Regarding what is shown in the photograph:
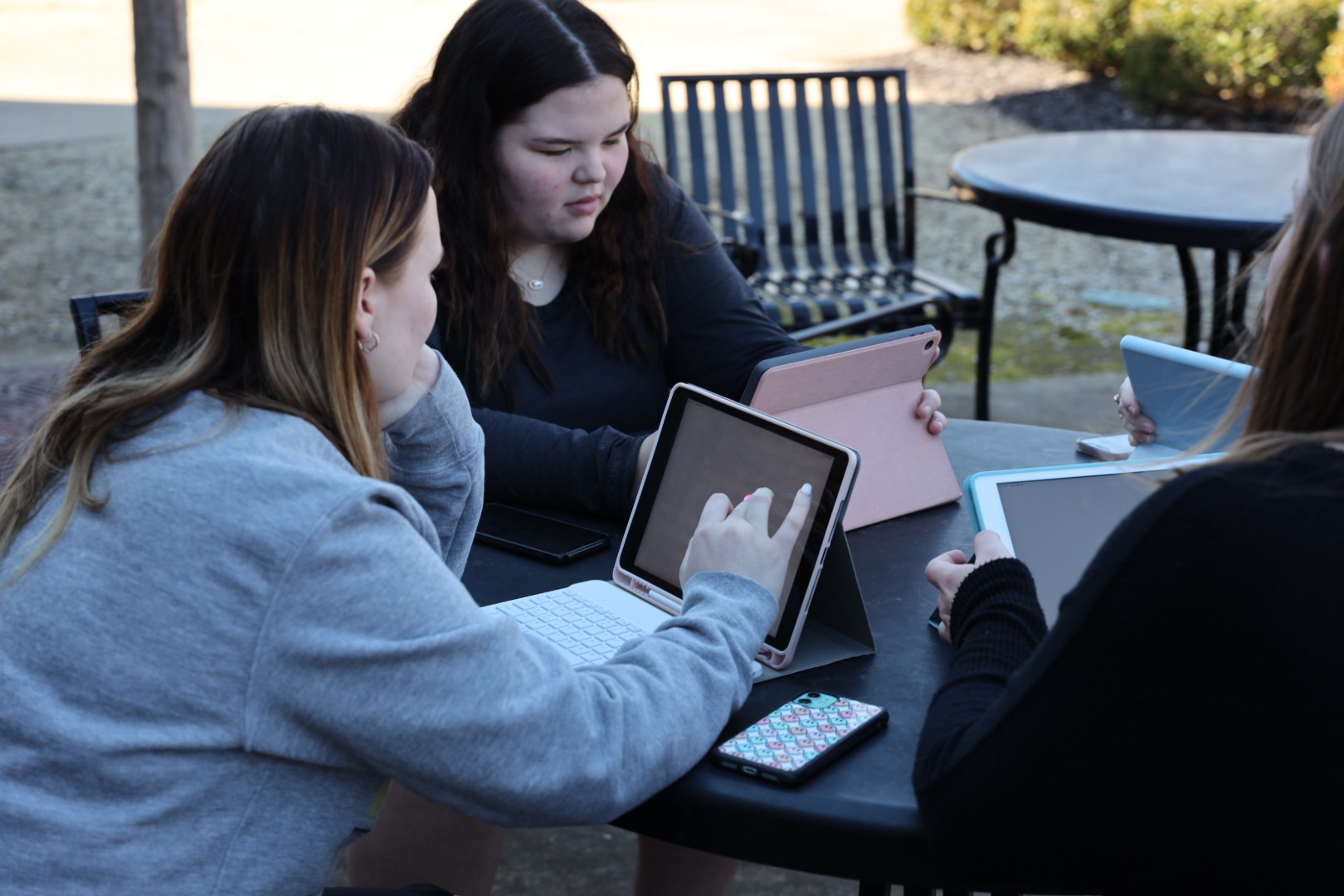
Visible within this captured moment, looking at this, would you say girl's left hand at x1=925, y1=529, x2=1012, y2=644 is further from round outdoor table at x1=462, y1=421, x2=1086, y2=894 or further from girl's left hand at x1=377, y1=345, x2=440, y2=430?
girl's left hand at x1=377, y1=345, x2=440, y2=430

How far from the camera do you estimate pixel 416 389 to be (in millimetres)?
1751

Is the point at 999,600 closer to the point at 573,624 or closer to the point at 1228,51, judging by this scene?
the point at 573,624

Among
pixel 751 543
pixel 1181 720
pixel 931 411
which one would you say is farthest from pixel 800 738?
pixel 931 411

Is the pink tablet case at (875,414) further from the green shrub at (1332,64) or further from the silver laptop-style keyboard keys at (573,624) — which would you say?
the green shrub at (1332,64)

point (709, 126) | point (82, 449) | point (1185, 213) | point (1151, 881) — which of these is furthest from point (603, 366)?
point (709, 126)

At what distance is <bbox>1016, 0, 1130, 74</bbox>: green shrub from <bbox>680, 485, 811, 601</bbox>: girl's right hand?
11061 mm

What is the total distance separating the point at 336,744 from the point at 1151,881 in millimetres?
729

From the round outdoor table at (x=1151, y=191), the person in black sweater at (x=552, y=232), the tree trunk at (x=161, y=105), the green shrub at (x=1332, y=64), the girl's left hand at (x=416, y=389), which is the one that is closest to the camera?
the girl's left hand at (x=416, y=389)

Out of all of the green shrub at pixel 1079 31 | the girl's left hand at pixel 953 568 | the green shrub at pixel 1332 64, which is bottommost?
the girl's left hand at pixel 953 568

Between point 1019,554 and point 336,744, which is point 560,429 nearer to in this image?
point 1019,554

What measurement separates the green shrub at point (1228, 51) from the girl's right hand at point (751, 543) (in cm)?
999

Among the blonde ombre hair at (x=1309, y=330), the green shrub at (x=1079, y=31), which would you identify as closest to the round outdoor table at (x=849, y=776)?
the blonde ombre hair at (x=1309, y=330)

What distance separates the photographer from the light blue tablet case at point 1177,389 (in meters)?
1.72

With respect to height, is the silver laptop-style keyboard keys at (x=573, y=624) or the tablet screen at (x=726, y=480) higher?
the tablet screen at (x=726, y=480)
